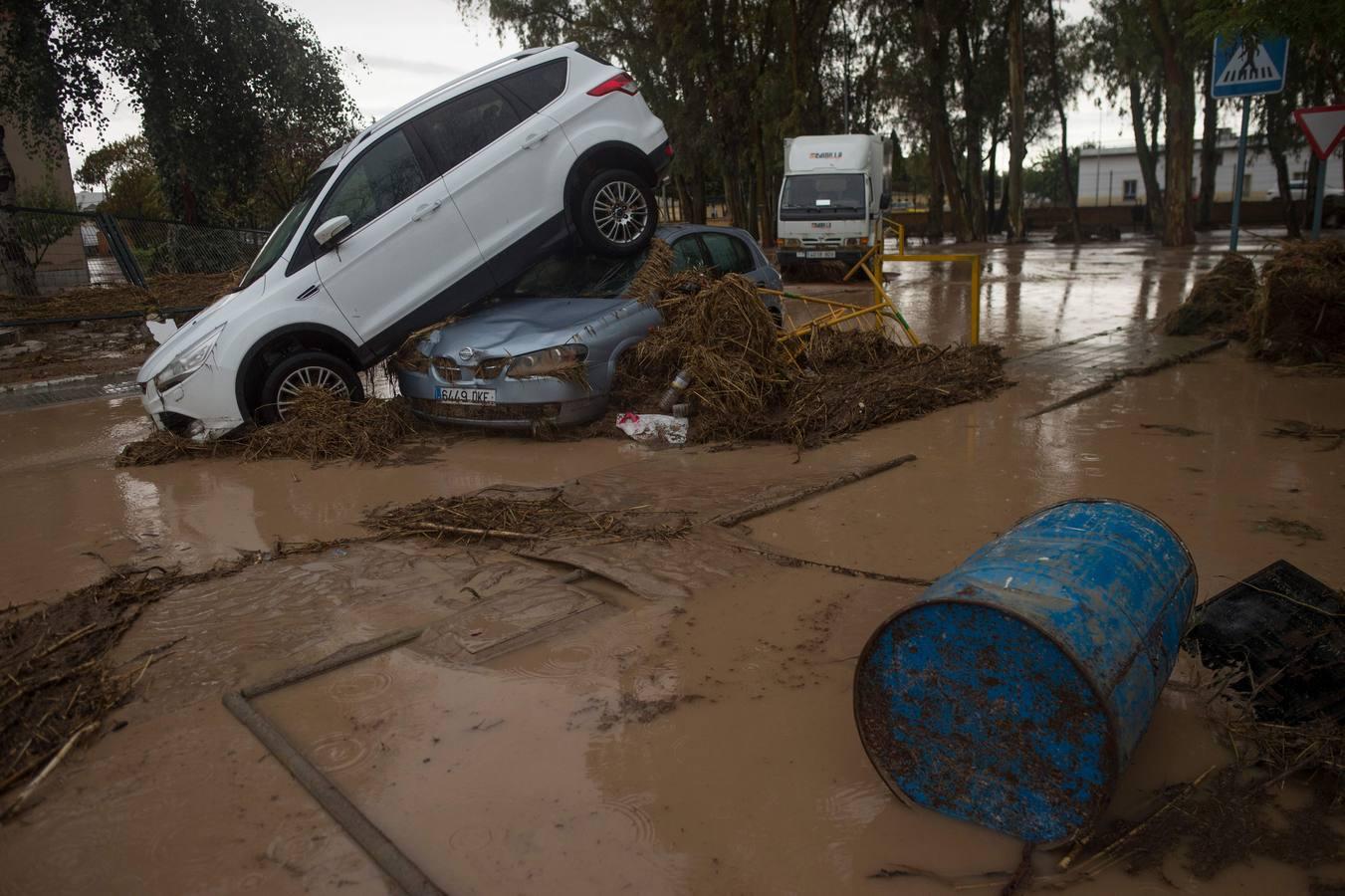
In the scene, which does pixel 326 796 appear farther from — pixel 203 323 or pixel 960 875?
pixel 203 323

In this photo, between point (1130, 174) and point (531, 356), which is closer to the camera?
point (531, 356)

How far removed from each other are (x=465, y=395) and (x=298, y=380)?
1512 millimetres

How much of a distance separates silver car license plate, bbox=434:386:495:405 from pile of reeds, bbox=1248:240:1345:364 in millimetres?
7773

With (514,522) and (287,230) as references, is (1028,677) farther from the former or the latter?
(287,230)

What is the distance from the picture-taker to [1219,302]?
11.2 m

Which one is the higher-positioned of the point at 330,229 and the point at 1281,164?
the point at 1281,164

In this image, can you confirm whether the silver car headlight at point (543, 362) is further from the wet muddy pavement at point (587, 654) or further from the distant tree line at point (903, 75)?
the distant tree line at point (903, 75)

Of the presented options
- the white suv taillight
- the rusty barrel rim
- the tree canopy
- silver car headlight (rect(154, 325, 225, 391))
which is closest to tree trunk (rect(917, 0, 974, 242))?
the tree canopy

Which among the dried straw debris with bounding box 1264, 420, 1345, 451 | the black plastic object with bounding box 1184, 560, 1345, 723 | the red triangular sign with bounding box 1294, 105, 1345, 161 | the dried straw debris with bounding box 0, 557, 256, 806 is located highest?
the red triangular sign with bounding box 1294, 105, 1345, 161

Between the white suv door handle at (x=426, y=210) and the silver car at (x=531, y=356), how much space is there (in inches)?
36.3

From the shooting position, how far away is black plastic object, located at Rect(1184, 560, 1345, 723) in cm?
290

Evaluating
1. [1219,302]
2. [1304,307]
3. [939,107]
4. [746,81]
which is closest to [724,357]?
[1304,307]

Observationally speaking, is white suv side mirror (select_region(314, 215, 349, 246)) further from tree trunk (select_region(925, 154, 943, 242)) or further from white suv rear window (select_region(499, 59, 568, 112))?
tree trunk (select_region(925, 154, 943, 242))

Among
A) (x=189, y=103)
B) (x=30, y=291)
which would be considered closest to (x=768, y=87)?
(x=189, y=103)
